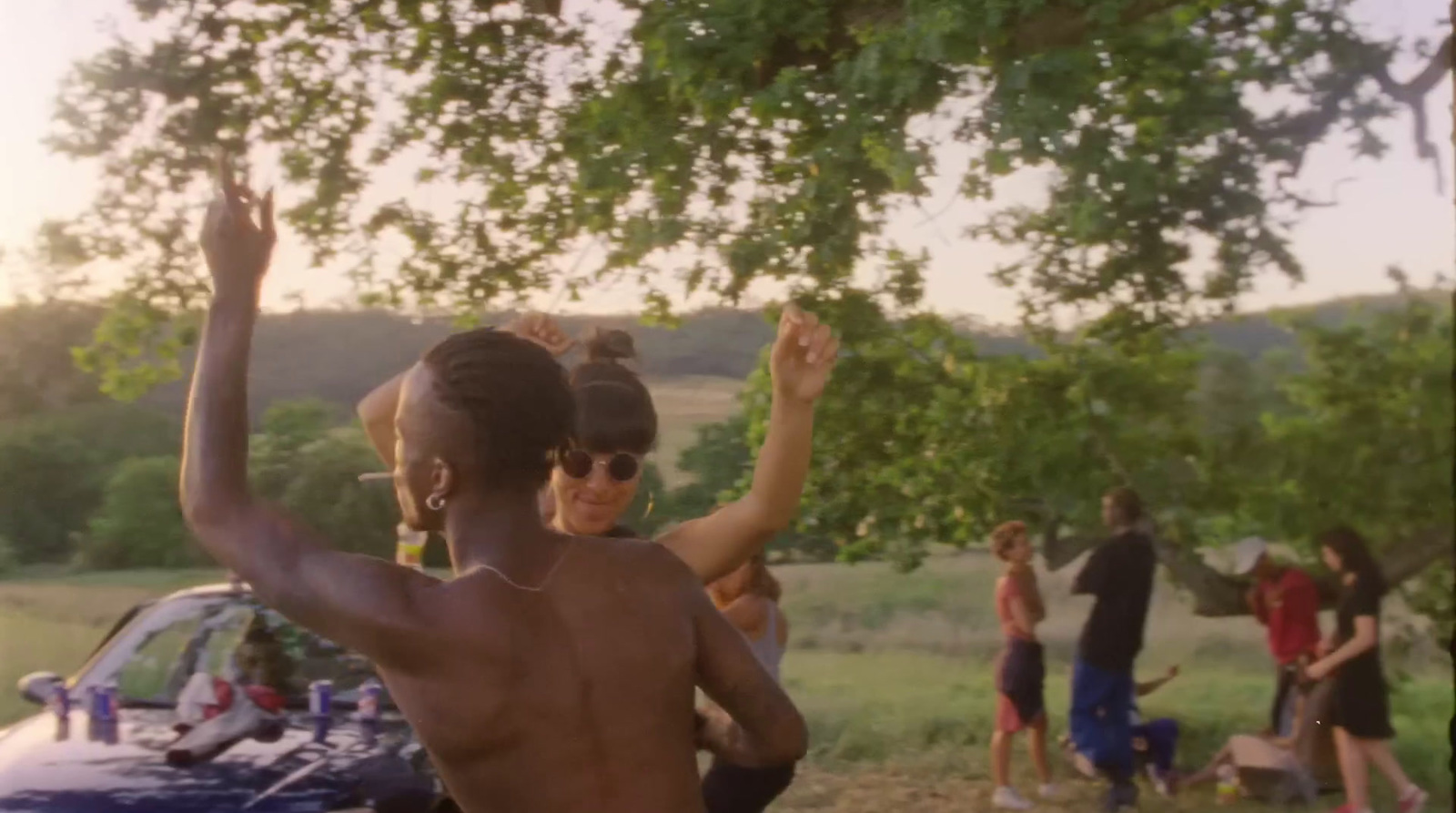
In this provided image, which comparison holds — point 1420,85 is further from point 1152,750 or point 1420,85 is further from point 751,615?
point 751,615

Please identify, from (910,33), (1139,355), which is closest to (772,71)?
(910,33)

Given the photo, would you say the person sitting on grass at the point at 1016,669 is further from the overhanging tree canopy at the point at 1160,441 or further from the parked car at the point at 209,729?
the parked car at the point at 209,729

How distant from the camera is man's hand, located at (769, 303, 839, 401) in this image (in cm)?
213

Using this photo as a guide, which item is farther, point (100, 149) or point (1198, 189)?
point (100, 149)

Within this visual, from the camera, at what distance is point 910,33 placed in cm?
565

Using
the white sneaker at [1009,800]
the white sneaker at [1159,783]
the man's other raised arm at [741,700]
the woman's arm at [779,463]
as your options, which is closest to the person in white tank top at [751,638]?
the woman's arm at [779,463]

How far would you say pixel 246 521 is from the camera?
1.53m

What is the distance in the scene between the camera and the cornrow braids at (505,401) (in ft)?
5.19

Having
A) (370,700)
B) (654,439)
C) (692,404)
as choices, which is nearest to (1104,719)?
(692,404)

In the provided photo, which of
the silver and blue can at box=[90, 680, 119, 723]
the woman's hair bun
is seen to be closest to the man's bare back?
the woman's hair bun

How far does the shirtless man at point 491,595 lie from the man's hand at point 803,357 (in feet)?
1.79

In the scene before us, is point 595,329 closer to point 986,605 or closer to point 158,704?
point 158,704

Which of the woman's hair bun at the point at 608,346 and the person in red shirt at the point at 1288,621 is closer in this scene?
the woman's hair bun at the point at 608,346

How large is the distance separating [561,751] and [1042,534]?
6.96 metres
